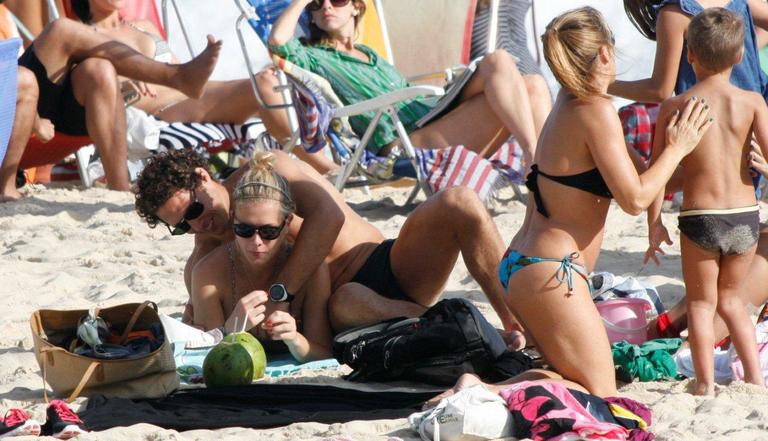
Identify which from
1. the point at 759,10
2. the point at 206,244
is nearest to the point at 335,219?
the point at 206,244

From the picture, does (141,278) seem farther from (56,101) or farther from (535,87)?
(535,87)

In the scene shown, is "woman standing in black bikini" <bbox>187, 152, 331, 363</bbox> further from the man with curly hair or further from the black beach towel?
the black beach towel

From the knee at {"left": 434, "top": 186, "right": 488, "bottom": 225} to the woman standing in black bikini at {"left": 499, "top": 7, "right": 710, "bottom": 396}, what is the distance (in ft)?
2.50

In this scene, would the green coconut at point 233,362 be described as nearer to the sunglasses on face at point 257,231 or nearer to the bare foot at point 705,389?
the sunglasses on face at point 257,231

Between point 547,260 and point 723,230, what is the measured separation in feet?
2.00

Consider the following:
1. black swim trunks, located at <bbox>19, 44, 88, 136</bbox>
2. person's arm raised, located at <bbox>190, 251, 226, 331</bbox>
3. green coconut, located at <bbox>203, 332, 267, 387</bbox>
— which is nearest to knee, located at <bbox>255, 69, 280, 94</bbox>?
black swim trunks, located at <bbox>19, 44, 88, 136</bbox>

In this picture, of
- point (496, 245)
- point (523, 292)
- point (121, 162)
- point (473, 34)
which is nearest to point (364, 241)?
point (496, 245)

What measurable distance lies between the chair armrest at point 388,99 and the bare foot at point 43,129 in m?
1.57

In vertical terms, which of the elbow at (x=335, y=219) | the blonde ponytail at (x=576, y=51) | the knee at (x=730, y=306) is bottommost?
the knee at (x=730, y=306)

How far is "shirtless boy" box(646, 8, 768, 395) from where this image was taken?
3.83 meters

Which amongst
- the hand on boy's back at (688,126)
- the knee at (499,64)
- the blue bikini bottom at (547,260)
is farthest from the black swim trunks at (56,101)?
the hand on boy's back at (688,126)

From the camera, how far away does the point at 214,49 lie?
6.84m

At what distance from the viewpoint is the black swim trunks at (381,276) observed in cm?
457

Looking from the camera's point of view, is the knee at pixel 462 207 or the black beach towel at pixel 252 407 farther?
the knee at pixel 462 207
